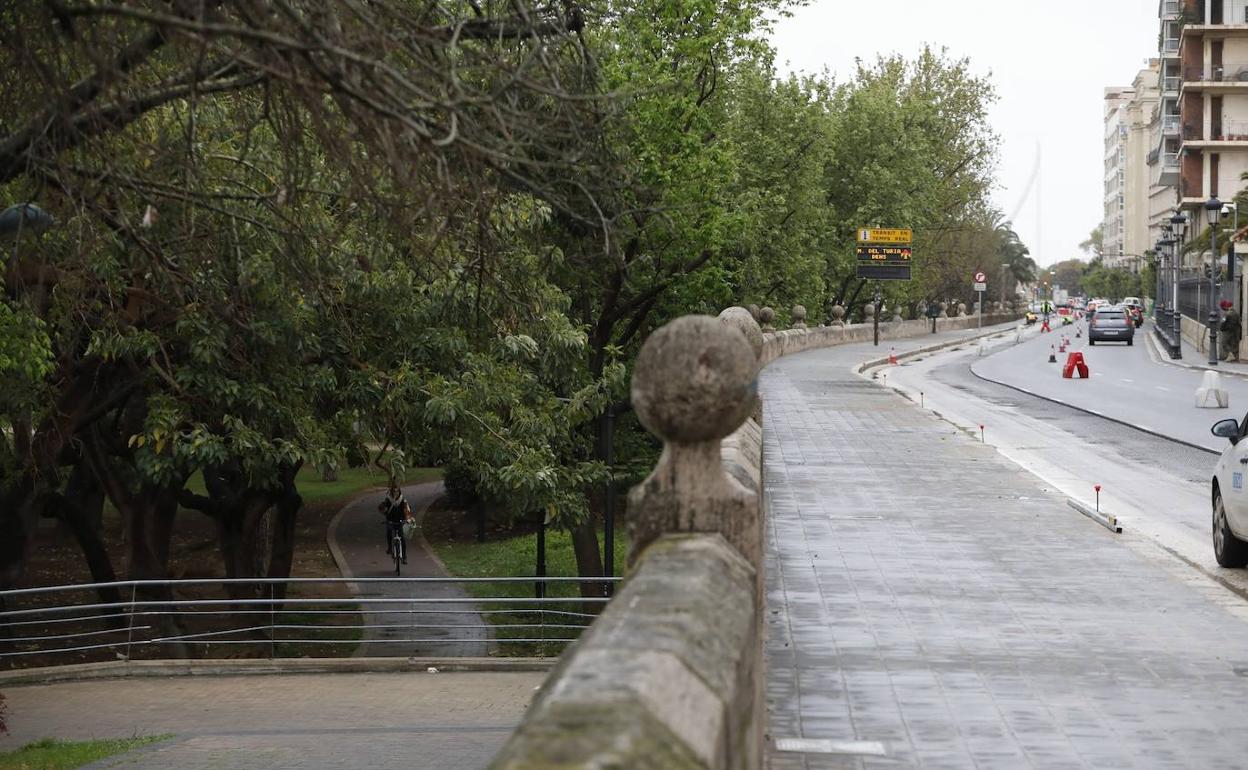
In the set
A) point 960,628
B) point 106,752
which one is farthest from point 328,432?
point 960,628

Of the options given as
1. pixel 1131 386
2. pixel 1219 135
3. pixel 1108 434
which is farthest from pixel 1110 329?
pixel 1108 434

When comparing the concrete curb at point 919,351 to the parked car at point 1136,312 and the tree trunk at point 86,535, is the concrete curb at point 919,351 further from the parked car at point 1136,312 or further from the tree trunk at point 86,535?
the tree trunk at point 86,535

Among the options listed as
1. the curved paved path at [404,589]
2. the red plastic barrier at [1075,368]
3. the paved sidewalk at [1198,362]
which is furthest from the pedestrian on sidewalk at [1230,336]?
the curved paved path at [404,589]

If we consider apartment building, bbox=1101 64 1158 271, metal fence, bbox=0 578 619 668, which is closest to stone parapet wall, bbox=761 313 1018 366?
metal fence, bbox=0 578 619 668

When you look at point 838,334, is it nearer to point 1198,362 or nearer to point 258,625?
point 1198,362

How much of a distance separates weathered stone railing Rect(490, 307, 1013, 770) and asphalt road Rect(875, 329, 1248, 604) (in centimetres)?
793

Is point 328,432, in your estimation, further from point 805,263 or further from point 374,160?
point 805,263

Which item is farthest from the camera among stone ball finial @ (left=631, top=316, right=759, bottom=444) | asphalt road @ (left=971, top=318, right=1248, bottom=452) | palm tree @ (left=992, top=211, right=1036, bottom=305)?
palm tree @ (left=992, top=211, right=1036, bottom=305)

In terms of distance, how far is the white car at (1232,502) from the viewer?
12664 millimetres

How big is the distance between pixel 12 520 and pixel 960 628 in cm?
1602

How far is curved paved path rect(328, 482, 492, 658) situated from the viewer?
23734mm

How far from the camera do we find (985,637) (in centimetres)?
1000

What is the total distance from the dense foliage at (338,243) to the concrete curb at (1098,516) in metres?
5.53

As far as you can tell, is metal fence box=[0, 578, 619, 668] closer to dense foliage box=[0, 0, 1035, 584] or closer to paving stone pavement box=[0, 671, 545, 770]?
dense foliage box=[0, 0, 1035, 584]
